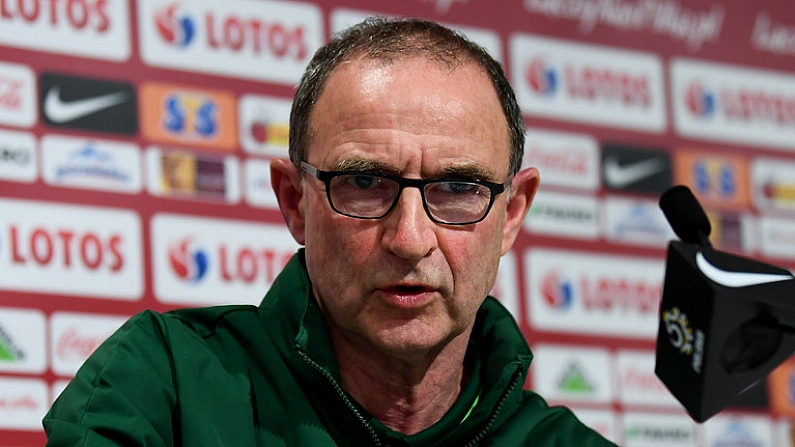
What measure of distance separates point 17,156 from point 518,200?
1418 mm

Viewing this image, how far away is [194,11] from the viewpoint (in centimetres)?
291

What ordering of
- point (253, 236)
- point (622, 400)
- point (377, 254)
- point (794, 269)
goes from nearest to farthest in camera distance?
point (377, 254), point (253, 236), point (622, 400), point (794, 269)

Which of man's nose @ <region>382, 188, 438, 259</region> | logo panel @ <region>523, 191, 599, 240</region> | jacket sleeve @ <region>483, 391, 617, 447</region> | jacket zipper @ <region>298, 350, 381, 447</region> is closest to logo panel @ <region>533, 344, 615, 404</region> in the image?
logo panel @ <region>523, 191, 599, 240</region>

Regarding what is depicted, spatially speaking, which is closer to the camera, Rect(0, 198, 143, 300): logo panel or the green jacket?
the green jacket

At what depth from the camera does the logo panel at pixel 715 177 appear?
350 cm

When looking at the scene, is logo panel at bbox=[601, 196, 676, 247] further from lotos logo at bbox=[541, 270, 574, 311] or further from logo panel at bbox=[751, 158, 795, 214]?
logo panel at bbox=[751, 158, 795, 214]

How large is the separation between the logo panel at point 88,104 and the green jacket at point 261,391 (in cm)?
132

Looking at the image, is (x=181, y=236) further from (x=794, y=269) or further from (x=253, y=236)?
(x=794, y=269)

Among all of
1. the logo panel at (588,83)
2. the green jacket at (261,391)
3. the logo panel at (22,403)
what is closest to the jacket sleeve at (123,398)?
the green jacket at (261,391)

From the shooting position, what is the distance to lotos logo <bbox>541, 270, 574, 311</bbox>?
3223 mm

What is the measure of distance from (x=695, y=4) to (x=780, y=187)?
59cm

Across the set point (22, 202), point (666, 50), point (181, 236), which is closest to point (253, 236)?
point (181, 236)

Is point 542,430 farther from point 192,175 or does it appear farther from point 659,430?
point 659,430

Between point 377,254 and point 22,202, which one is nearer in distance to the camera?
point 377,254
